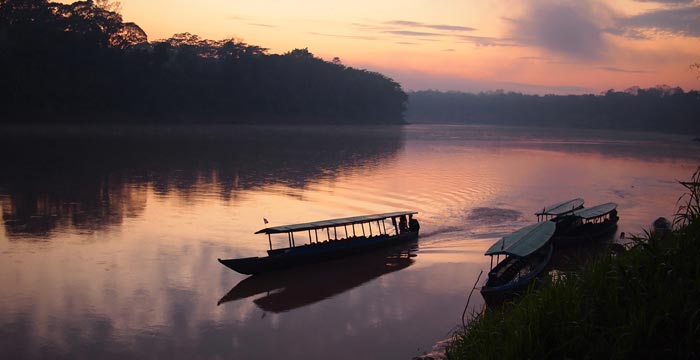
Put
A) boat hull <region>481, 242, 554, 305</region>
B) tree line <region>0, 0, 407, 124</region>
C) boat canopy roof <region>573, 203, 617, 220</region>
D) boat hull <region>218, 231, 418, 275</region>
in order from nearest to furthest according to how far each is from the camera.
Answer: boat hull <region>481, 242, 554, 305</region> → boat hull <region>218, 231, 418, 275</region> → boat canopy roof <region>573, 203, 617, 220</region> → tree line <region>0, 0, 407, 124</region>

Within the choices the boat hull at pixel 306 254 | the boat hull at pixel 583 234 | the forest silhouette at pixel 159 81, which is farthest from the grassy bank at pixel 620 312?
the forest silhouette at pixel 159 81

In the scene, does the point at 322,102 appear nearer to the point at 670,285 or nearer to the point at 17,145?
the point at 17,145

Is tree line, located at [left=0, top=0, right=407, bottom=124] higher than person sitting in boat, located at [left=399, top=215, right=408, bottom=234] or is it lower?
higher

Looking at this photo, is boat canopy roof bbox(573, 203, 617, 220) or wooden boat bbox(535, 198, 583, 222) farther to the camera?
wooden boat bbox(535, 198, 583, 222)

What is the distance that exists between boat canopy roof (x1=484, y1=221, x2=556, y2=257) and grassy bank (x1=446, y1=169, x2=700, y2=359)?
8.50 meters

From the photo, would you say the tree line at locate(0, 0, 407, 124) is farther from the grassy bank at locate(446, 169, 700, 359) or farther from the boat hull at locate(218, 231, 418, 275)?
the grassy bank at locate(446, 169, 700, 359)

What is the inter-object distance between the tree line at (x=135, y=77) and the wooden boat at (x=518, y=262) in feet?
196

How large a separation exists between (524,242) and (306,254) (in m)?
6.33

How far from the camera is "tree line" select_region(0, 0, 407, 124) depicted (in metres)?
61.9

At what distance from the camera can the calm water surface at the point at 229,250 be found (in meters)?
11.6

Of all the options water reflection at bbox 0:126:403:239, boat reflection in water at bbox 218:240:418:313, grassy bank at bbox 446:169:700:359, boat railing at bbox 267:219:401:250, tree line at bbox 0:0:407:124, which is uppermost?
tree line at bbox 0:0:407:124

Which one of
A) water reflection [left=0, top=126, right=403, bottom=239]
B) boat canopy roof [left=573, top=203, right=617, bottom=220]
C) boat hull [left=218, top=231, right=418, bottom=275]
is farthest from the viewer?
water reflection [left=0, top=126, right=403, bottom=239]

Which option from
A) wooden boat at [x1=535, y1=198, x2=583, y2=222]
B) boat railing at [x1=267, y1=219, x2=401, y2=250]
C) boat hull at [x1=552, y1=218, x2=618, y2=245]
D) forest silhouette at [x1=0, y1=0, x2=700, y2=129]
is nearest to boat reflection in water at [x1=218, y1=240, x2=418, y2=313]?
boat railing at [x1=267, y1=219, x2=401, y2=250]

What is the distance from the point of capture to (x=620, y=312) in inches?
222
